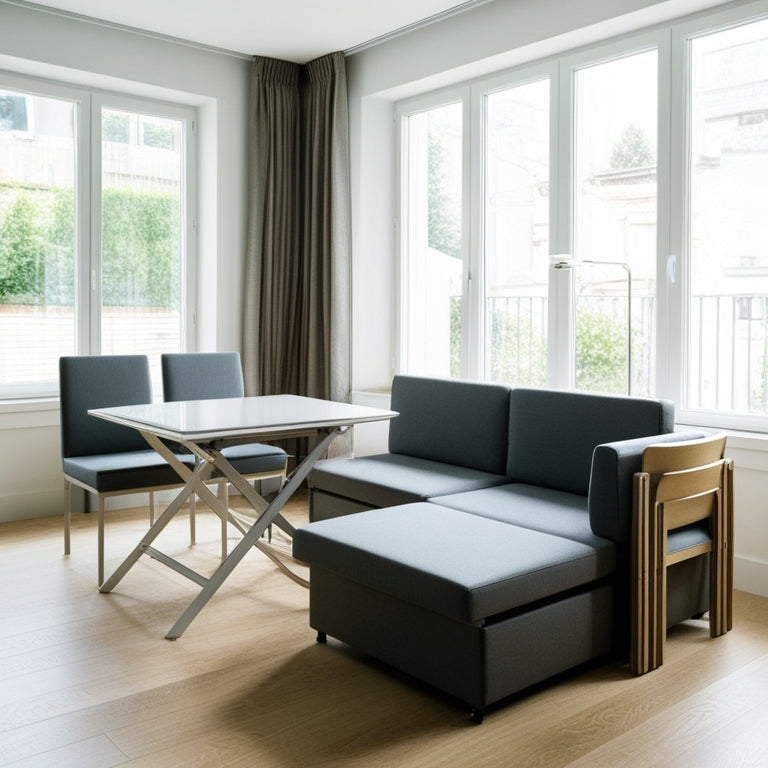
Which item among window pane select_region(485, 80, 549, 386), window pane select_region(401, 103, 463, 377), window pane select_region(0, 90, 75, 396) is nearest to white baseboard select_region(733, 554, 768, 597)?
window pane select_region(485, 80, 549, 386)

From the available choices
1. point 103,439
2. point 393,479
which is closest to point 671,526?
point 393,479

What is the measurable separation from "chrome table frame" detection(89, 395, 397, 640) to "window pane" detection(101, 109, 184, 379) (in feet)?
5.66

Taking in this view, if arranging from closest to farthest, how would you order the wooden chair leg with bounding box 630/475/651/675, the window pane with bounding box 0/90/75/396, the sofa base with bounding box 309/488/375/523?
the wooden chair leg with bounding box 630/475/651/675
the sofa base with bounding box 309/488/375/523
the window pane with bounding box 0/90/75/396

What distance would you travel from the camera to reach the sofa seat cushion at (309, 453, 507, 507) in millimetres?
3410

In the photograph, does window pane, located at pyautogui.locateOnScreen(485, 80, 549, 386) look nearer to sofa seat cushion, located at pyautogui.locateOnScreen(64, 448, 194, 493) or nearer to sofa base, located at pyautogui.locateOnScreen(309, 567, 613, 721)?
sofa seat cushion, located at pyautogui.locateOnScreen(64, 448, 194, 493)

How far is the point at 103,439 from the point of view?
13.0ft

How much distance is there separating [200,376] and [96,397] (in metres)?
0.55

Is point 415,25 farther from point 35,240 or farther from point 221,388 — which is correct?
point 35,240

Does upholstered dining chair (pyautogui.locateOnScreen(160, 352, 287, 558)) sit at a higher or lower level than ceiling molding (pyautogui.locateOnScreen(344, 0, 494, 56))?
lower

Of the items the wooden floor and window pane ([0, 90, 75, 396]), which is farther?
window pane ([0, 90, 75, 396])

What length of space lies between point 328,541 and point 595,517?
2.89 feet

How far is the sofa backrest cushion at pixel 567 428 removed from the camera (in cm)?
315

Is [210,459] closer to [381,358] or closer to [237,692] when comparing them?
[237,692]

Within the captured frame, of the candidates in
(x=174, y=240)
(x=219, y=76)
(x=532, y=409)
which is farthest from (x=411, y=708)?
(x=219, y=76)
